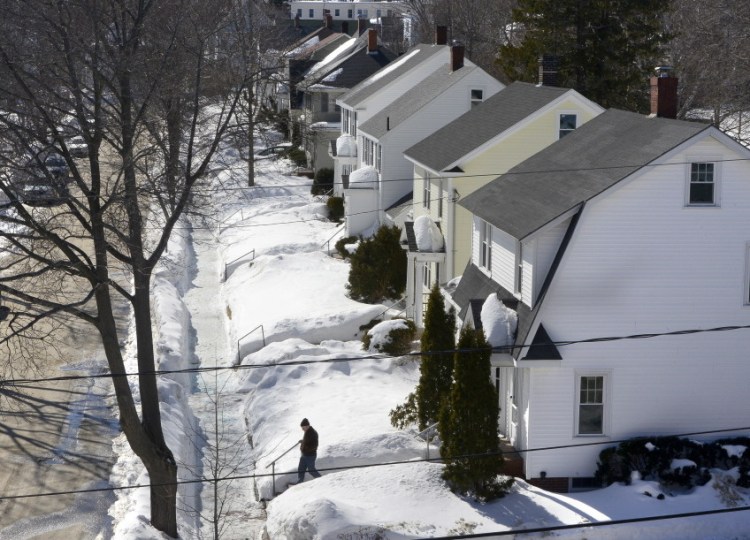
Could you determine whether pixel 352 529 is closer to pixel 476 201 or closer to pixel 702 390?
pixel 702 390

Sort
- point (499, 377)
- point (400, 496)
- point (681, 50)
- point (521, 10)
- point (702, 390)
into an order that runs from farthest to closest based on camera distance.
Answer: point (681, 50) < point (521, 10) < point (499, 377) < point (702, 390) < point (400, 496)

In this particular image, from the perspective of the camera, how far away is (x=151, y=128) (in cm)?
2003

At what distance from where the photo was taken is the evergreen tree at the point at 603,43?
157 feet

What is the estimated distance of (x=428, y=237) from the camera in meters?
31.6

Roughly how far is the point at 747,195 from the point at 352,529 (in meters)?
9.81

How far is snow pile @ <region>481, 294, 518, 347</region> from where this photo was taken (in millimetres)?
20453

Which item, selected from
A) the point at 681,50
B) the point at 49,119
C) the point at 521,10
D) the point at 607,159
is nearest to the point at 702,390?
the point at 607,159

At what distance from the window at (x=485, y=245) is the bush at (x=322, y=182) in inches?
1268

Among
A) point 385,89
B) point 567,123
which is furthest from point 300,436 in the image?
point 385,89

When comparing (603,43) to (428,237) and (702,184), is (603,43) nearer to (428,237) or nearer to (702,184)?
(428,237)

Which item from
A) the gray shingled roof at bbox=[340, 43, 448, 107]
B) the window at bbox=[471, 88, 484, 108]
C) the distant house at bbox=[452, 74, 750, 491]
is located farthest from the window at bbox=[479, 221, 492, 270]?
the gray shingled roof at bbox=[340, 43, 448, 107]

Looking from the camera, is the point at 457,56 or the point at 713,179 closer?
the point at 713,179

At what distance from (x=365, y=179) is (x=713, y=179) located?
24215 mm

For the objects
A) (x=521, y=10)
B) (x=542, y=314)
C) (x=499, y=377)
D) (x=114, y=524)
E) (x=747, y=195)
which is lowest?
(x=114, y=524)
